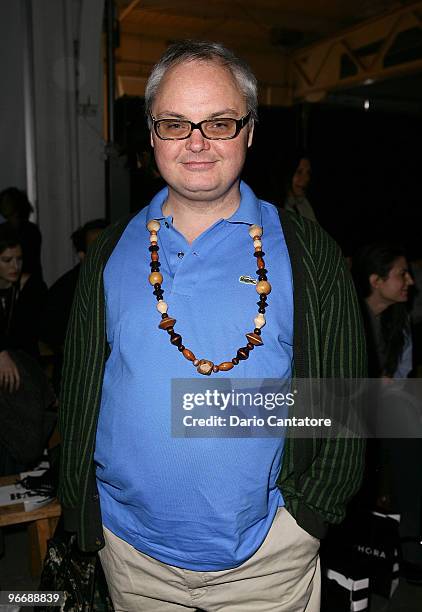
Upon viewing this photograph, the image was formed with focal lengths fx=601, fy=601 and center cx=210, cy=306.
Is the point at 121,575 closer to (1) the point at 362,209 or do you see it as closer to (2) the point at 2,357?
(2) the point at 2,357

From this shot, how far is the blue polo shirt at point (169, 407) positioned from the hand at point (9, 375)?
1.68 meters

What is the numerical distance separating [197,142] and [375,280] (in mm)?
2053

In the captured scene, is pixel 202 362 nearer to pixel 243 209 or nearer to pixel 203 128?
pixel 243 209

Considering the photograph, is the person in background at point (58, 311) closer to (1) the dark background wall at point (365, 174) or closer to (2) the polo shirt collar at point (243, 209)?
(2) the polo shirt collar at point (243, 209)

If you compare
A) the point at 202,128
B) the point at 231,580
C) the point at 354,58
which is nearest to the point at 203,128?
the point at 202,128

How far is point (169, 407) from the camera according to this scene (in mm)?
1176

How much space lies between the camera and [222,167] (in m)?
1.20

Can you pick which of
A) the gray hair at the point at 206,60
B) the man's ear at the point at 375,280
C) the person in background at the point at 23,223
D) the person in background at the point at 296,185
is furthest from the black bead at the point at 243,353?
the person in background at the point at 296,185

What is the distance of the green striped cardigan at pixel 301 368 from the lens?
1242 millimetres

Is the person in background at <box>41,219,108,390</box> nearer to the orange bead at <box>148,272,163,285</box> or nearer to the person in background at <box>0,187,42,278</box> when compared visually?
the person in background at <box>0,187,42,278</box>

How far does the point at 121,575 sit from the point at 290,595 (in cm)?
37

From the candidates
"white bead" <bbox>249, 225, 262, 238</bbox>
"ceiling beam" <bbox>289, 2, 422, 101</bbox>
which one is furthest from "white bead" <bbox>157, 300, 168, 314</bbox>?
"ceiling beam" <bbox>289, 2, 422, 101</bbox>

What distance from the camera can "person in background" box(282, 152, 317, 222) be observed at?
4.18m

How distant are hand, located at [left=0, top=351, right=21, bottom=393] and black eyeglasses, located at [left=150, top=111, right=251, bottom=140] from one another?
192 cm
